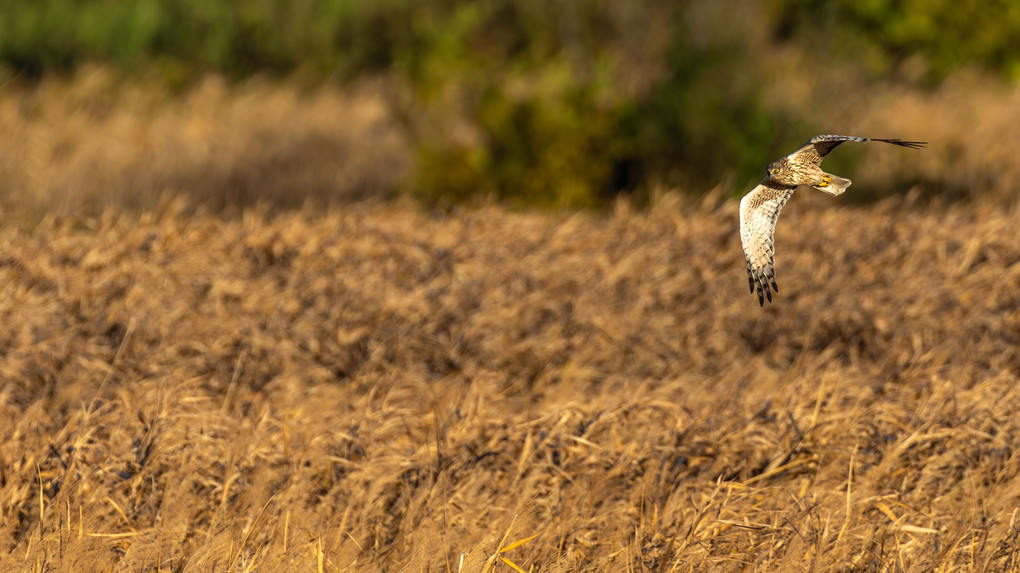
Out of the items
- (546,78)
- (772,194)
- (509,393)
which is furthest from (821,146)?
(546,78)

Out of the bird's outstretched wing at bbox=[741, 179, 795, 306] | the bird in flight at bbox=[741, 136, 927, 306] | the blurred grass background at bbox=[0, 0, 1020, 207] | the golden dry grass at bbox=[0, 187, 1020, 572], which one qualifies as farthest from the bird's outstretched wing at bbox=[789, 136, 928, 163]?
the blurred grass background at bbox=[0, 0, 1020, 207]

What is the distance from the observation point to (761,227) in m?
3.28

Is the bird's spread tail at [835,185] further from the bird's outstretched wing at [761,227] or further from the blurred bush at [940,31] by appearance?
the blurred bush at [940,31]

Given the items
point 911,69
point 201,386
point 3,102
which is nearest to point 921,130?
point 911,69

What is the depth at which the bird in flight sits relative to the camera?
297 centimetres

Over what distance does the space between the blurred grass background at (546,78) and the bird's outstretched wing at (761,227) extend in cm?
668

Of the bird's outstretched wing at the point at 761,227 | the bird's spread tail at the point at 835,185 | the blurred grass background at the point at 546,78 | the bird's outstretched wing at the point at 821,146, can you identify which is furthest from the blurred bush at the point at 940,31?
the bird's spread tail at the point at 835,185

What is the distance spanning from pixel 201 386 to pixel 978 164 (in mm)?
9980

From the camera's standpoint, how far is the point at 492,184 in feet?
37.1

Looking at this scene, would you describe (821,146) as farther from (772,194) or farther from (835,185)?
(772,194)

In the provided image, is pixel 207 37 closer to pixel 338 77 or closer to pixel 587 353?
pixel 338 77

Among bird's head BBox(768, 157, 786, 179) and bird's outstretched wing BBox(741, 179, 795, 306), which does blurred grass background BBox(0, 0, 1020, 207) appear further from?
bird's head BBox(768, 157, 786, 179)

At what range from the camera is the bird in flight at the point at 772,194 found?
2.97 meters

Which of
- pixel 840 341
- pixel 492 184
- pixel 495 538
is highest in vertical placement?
pixel 495 538
